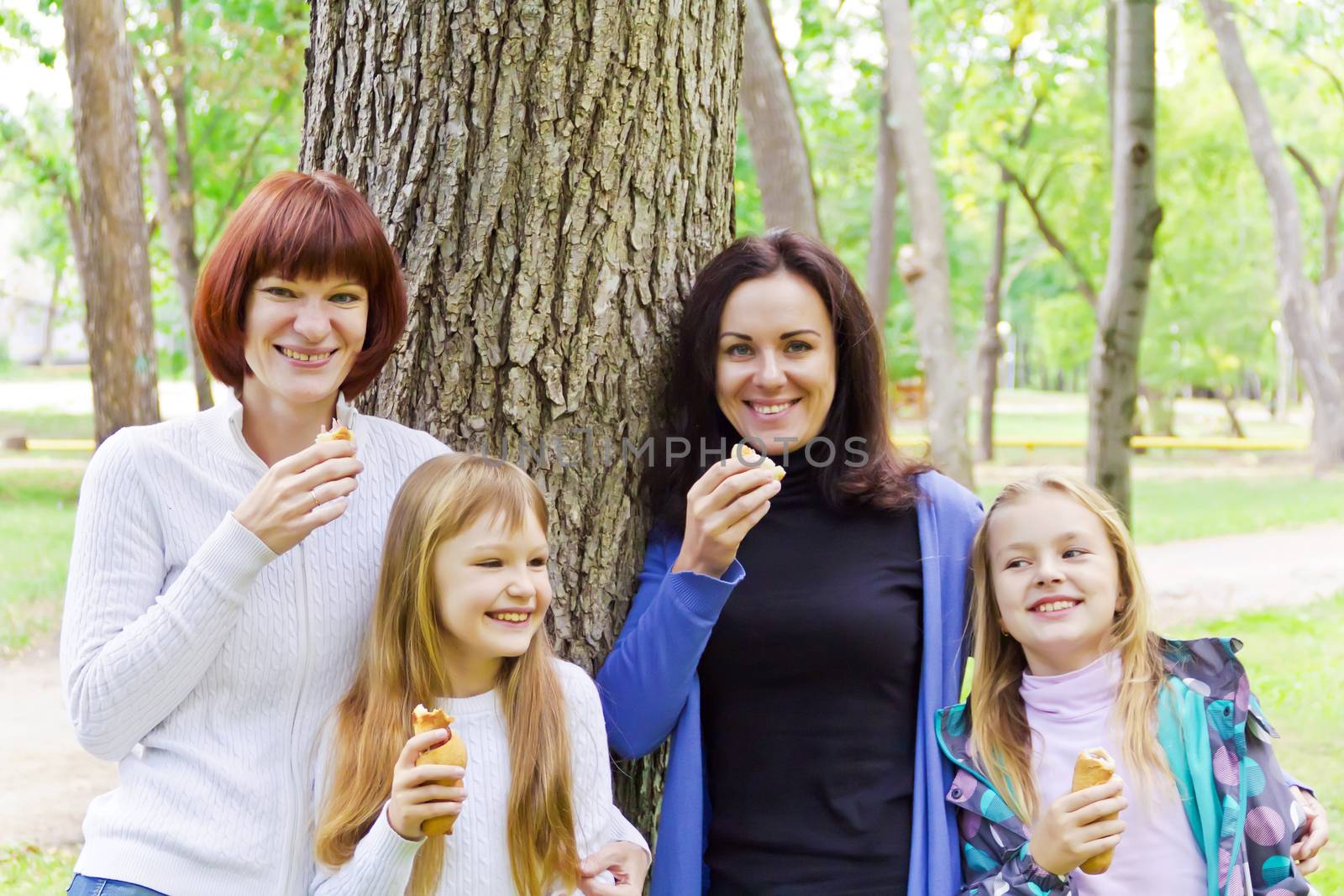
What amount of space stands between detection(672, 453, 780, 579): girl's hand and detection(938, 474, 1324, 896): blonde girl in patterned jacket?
1.78 feet

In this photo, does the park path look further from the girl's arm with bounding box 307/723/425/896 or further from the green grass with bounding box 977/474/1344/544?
the girl's arm with bounding box 307/723/425/896

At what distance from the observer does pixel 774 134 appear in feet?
31.1

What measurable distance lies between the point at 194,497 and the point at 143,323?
9871mm

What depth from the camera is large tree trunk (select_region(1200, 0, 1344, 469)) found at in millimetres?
17078

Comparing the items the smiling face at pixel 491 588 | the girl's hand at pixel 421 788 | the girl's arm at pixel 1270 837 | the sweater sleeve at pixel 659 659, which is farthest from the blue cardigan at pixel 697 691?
the girl's hand at pixel 421 788

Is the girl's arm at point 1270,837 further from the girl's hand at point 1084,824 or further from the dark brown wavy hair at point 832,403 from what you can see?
the dark brown wavy hair at point 832,403

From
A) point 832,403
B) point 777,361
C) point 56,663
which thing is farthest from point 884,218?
point 777,361

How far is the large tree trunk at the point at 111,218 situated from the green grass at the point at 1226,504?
10371 mm

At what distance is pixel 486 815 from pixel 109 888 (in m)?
0.62

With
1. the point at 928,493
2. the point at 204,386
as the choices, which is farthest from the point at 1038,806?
the point at 204,386

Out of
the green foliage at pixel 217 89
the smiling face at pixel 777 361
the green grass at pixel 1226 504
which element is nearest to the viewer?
the smiling face at pixel 777 361

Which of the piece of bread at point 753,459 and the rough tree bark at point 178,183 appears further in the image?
the rough tree bark at point 178,183

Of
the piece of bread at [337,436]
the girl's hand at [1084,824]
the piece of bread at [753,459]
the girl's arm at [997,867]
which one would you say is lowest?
the girl's arm at [997,867]

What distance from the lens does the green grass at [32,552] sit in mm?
10500
